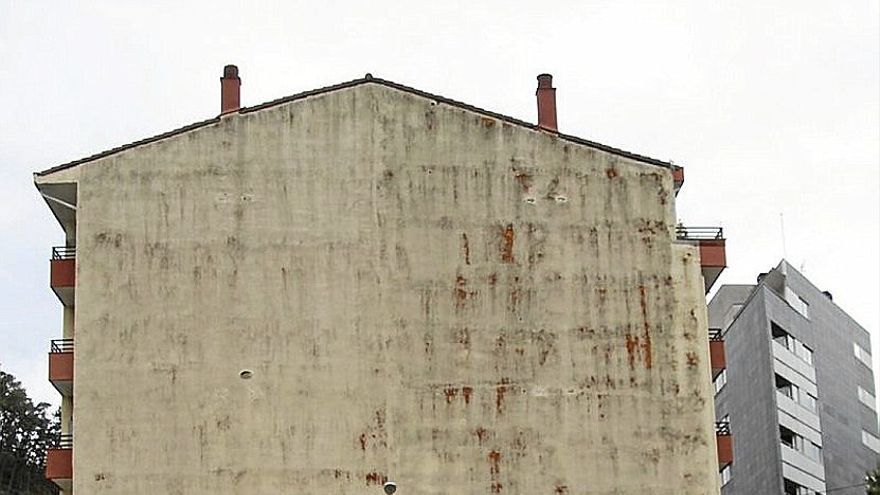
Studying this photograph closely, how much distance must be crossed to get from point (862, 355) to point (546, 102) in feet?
189

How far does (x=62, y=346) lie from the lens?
1718 inches

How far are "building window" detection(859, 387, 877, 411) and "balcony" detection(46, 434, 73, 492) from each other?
209 feet

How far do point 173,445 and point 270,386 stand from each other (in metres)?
2.97

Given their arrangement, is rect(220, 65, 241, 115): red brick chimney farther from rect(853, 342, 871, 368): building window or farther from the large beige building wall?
rect(853, 342, 871, 368): building window

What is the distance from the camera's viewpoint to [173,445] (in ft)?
137

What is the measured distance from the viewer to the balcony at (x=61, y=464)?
42.0m

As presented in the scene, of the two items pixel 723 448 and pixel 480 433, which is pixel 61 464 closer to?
pixel 480 433

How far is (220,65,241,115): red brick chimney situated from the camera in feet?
149

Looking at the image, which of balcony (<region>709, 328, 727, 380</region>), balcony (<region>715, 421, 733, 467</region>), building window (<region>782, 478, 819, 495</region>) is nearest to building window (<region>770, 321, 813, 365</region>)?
building window (<region>782, 478, 819, 495</region>)

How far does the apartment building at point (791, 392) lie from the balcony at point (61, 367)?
1897 inches

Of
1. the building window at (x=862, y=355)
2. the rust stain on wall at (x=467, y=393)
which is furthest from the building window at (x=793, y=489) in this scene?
the rust stain on wall at (x=467, y=393)

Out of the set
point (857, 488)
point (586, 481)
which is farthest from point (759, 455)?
point (586, 481)

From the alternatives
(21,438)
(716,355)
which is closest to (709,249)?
(716,355)

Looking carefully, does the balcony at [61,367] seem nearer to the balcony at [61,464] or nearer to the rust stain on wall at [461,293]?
the balcony at [61,464]
